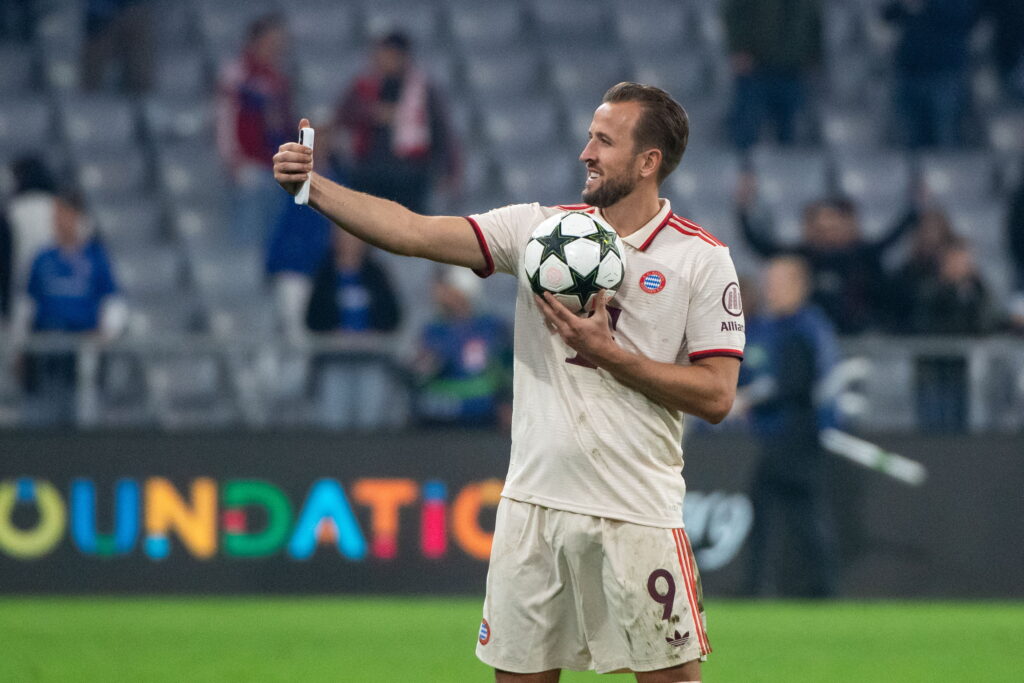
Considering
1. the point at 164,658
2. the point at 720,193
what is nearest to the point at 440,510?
the point at 164,658

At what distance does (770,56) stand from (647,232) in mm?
9849

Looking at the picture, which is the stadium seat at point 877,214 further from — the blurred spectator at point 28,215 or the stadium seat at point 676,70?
the blurred spectator at point 28,215

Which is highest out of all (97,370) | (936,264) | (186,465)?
(936,264)

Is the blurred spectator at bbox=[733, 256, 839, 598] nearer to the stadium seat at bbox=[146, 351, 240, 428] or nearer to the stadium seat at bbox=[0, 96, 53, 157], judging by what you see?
the stadium seat at bbox=[146, 351, 240, 428]

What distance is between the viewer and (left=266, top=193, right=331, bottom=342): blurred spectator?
12.4 meters

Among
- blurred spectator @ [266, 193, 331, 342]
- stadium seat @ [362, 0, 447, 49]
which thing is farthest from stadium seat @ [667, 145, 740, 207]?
blurred spectator @ [266, 193, 331, 342]

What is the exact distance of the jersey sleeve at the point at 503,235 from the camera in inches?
183

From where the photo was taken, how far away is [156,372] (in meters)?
10.8

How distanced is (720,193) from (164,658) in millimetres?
8964

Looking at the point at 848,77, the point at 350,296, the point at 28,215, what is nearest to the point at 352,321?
the point at 350,296

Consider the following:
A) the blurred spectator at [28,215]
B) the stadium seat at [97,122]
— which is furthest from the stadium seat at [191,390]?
the stadium seat at [97,122]

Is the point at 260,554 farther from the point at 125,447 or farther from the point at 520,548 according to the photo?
the point at 520,548

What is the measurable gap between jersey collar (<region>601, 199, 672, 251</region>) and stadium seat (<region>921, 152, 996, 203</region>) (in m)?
11.5

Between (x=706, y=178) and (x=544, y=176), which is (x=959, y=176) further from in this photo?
(x=544, y=176)
